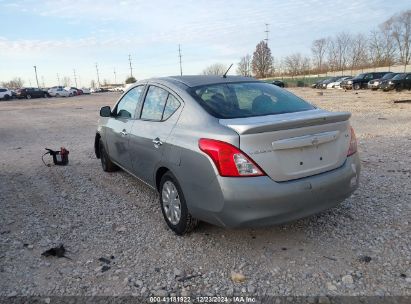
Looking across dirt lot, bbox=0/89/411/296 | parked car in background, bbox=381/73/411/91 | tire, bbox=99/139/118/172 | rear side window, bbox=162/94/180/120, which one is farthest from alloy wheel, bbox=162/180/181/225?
parked car in background, bbox=381/73/411/91

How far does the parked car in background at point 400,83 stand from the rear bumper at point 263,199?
28.9m

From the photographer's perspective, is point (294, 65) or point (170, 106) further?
point (294, 65)

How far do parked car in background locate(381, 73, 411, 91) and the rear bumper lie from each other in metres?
28.9

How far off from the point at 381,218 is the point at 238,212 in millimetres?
1903

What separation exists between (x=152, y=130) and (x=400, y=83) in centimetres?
2917

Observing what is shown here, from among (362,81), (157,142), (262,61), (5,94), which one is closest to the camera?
(157,142)

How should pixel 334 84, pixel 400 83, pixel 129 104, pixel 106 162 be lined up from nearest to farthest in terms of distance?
pixel 129 104 < pixel 106 162 < pixel 400 83 < pixel 334 84

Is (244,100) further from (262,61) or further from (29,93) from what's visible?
(262,61)

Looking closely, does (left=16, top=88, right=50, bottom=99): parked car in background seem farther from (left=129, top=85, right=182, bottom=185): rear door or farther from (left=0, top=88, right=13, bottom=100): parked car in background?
(left=129, top=85, right=182, bottom=185): rear door

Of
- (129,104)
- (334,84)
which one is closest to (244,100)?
(129,104)

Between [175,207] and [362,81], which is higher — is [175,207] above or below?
below

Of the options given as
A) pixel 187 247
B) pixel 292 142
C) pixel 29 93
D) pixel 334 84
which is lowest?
pixel 187 247

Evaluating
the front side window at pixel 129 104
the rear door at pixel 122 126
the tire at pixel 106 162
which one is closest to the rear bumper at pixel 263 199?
the rear door at pixel 122 126

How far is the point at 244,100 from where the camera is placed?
12.5 feet
